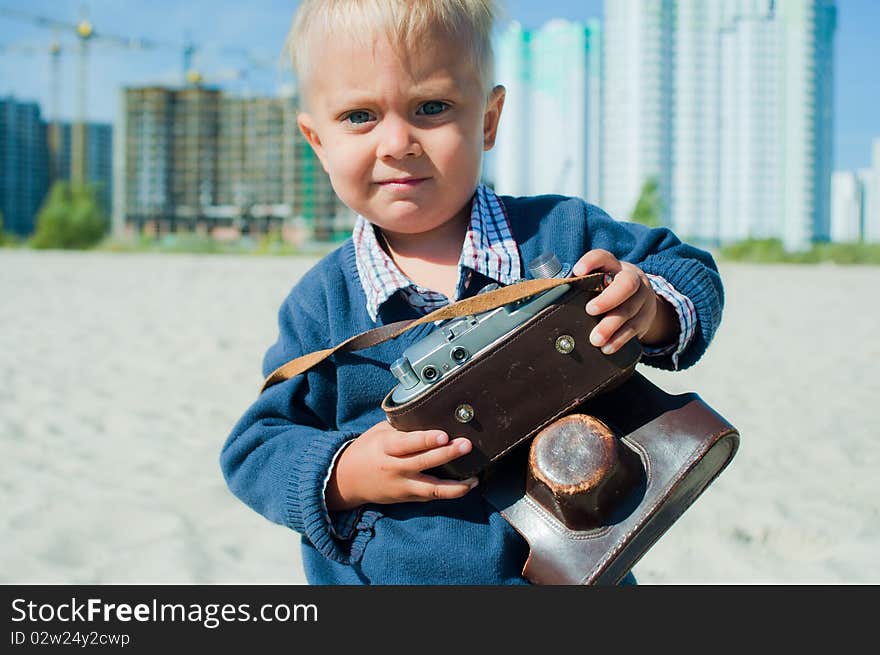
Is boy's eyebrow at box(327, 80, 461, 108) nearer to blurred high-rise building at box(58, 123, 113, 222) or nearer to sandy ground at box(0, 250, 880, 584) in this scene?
sandy ground at box(0, 250, 880, 584)

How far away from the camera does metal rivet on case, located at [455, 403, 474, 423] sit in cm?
102

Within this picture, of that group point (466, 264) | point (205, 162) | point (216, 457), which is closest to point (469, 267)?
point (466, 264)

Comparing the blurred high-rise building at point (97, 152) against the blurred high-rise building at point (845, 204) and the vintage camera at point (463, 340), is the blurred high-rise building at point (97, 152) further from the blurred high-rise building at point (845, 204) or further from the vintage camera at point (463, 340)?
the vintage camera at point (463, 340)

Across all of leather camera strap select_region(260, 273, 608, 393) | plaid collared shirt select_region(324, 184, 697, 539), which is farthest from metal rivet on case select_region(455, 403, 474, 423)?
plaid collared shirt select_region(324, 184, 697, 539)

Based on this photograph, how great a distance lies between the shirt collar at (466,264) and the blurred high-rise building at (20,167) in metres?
65.9

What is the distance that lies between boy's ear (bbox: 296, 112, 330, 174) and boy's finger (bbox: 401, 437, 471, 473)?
51 cm

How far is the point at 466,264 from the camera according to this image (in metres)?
1.23

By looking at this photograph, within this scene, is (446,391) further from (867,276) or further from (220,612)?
(867,276)

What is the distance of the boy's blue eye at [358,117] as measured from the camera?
3.84ft

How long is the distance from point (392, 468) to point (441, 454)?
0.09m

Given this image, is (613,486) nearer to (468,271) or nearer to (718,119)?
(468,271)

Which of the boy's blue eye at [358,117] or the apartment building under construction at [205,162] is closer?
the boy's blue eye at [358,117]

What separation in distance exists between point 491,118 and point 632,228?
0.29m

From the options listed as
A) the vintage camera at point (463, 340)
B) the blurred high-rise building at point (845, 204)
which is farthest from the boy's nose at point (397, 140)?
the blurred high-rise building at point (845, 204)
